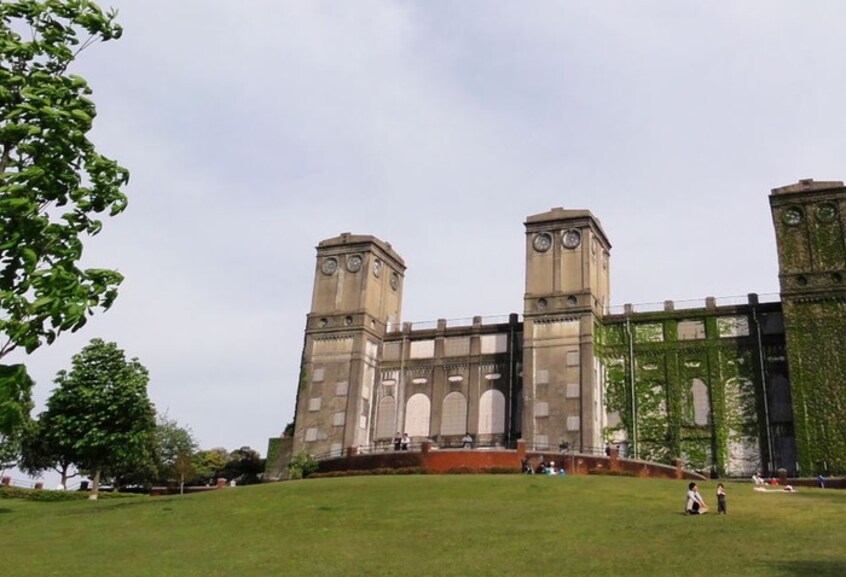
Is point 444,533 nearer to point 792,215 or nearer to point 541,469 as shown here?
point 541,469

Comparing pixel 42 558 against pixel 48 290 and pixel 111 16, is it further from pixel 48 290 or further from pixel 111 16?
pixel 111 16

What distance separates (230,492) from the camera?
4100cm

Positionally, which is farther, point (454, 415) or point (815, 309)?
point (454, 415)

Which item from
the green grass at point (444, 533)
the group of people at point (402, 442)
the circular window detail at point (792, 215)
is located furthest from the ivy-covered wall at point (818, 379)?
the group of people at point (402, 442)

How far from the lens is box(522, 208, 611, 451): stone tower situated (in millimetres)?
56781

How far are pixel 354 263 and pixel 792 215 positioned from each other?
1183 inches

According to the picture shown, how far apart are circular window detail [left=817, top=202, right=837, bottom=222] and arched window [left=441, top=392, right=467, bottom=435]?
2564 cm

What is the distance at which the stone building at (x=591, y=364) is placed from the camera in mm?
53438

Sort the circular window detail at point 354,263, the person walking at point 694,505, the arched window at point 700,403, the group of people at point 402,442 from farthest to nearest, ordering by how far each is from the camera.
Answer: the circular window detail at point 354,263 → the group of people at point 402,442 → the arched window at point 700,403 → the person walking at point 694,505

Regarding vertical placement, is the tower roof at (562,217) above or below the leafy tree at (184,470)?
above

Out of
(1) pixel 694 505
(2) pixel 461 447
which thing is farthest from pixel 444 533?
(2) pixel 461 447

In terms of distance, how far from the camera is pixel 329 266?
67562 millimetres

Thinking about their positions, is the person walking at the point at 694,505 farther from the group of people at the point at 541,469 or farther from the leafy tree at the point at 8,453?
the leafy tree at the point at 8,453

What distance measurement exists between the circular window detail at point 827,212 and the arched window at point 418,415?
92.1 ft
